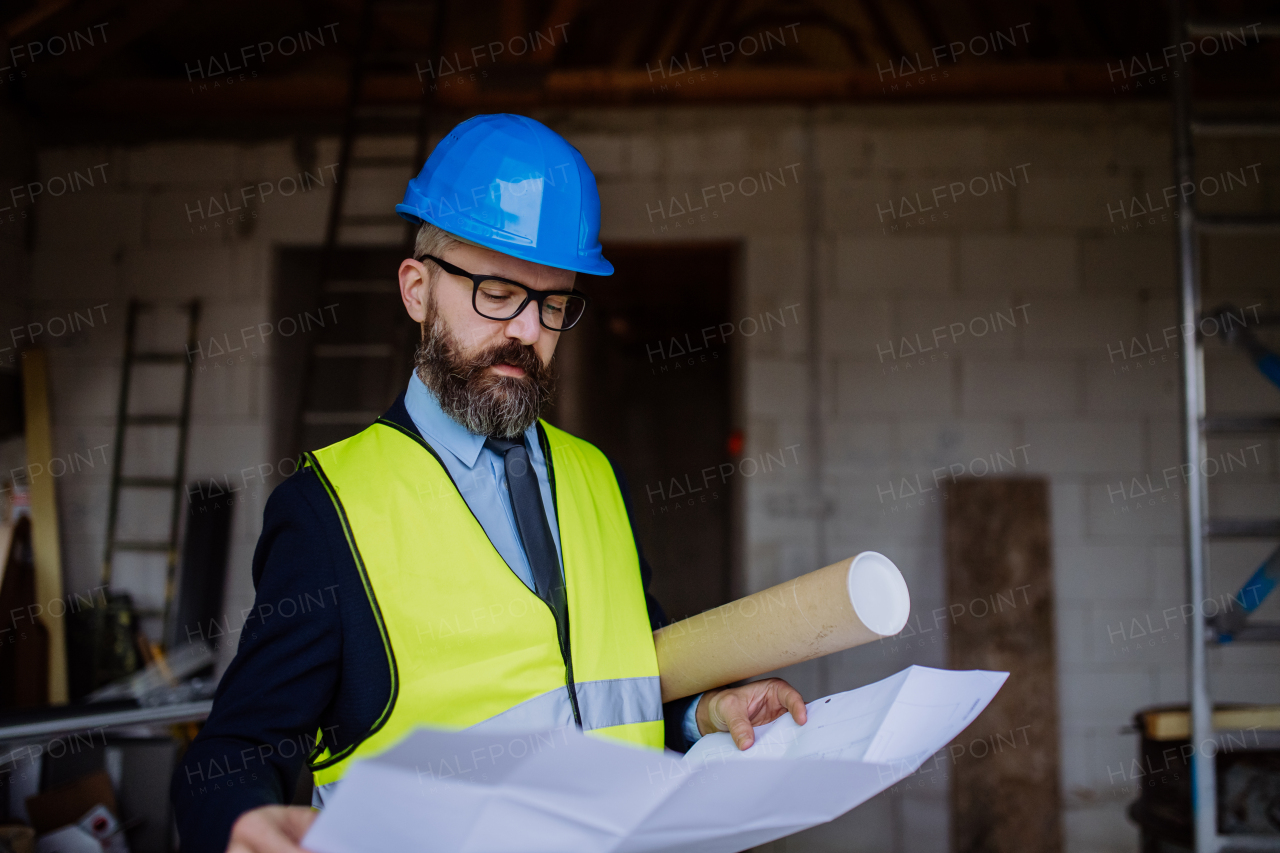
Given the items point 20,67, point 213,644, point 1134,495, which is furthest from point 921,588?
point 20,67

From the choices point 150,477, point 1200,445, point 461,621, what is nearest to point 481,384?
point 461,621

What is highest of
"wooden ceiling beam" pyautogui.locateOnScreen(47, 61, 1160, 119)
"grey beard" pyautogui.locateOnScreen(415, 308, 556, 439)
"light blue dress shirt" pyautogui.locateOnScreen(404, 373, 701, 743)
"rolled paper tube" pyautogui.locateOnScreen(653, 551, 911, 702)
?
"wooden ceiling beam" pyautogui.locateOnScreen(47, 61, 1160, 119)

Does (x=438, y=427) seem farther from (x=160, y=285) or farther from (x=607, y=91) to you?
(x=160, y=285)

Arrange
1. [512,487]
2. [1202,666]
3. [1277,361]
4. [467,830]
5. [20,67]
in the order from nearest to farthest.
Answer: [467,830], [512,487], [1202,666], [1277,361], [20,67]

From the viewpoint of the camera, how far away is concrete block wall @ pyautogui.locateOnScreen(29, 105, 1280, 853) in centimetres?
360

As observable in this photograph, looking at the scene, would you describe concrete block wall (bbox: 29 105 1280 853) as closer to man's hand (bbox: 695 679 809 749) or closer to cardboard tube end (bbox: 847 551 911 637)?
man's hand (bbox: 695 679 809 749)

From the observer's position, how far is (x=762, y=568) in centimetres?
366

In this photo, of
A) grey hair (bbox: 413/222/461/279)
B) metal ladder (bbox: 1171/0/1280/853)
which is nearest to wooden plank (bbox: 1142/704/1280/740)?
metal ladder (bbox: 1171/0/1280/853)

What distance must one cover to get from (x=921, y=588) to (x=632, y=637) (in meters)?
2.73

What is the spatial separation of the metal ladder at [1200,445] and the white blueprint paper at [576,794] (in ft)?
4.61

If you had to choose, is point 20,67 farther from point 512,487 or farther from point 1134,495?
point 1134,495

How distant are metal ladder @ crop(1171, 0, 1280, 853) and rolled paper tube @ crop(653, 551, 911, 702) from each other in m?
1.32

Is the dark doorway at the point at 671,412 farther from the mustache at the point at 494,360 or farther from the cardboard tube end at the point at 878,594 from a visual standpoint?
the cardboard tube end at the point at 878,594

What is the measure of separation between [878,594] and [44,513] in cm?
381
